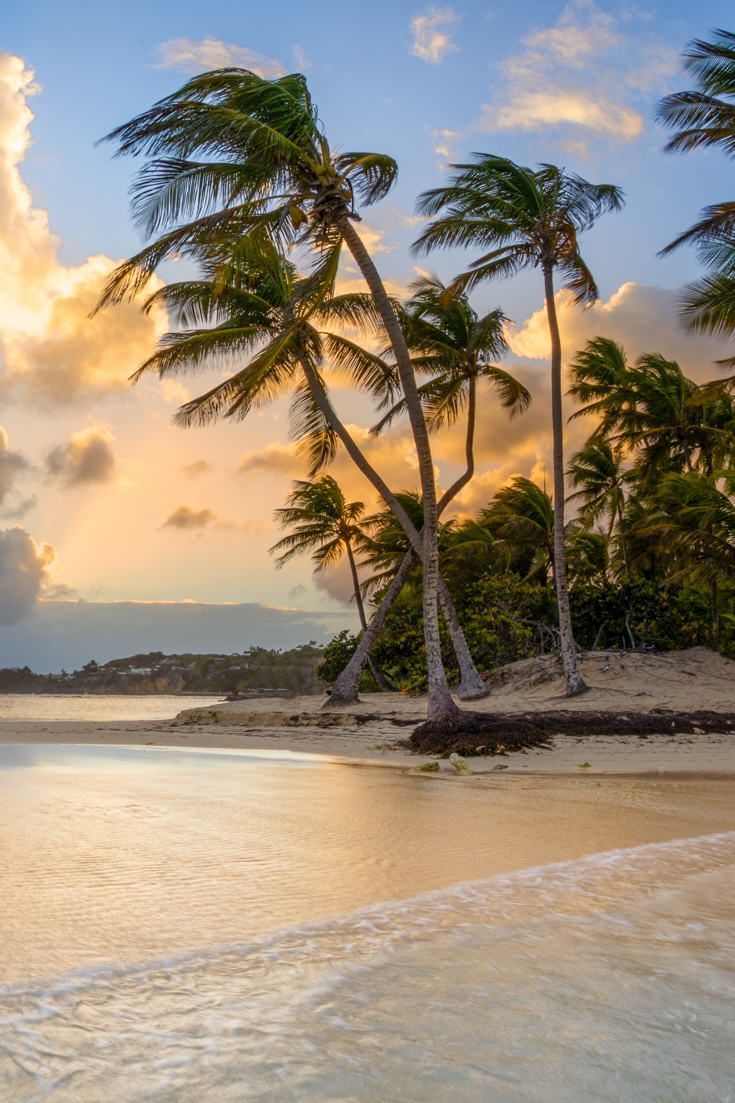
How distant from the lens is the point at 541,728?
469 inches

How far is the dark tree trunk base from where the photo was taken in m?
10.5

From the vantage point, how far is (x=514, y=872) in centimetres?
359

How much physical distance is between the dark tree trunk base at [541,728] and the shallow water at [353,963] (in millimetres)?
5857

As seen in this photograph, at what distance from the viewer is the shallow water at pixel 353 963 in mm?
1715

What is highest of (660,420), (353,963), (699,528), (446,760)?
(660,420)

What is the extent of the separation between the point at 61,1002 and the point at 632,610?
2204 cm

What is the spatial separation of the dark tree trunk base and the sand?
0.22 metres

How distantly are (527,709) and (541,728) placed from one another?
11.5 feet

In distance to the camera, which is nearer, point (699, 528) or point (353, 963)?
point (353, 963)

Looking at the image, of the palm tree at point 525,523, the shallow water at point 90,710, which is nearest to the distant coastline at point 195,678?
the shallow water at point 90,710

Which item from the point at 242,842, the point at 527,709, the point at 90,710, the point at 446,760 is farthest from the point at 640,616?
the point at 90,710

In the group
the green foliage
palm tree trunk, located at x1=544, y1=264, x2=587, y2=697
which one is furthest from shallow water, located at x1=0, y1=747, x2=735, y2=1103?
the green foliage

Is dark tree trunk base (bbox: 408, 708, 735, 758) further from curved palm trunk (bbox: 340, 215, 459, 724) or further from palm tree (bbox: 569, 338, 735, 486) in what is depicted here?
palm tree (bbox: 569, 338, 735, 486)

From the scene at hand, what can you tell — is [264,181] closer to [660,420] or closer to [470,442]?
[470,442]
